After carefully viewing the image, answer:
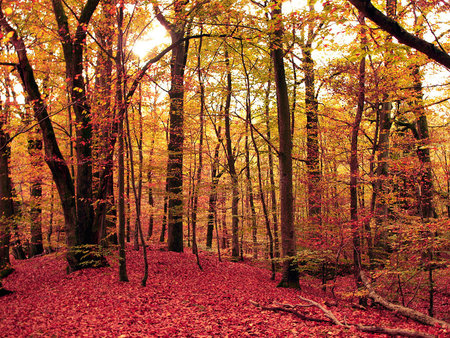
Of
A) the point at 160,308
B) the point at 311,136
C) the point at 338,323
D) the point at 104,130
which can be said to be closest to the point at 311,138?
the point at 311,136

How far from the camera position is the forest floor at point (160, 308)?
554 cm

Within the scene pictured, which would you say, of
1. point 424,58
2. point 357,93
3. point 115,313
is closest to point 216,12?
point 357,93

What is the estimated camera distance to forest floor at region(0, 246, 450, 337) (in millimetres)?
5539

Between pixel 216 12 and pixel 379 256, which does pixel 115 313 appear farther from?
pixel 379 256

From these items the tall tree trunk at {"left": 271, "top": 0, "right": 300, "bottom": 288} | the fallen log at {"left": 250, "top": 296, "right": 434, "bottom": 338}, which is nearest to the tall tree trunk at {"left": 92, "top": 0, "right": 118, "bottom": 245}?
the tall tree trunk at {"left": 271, "top": 0, "right": 300, "bottom": 288}

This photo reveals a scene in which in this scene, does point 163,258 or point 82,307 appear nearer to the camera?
point 82,307

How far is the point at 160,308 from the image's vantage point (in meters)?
7.01

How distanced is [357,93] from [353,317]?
240 inches

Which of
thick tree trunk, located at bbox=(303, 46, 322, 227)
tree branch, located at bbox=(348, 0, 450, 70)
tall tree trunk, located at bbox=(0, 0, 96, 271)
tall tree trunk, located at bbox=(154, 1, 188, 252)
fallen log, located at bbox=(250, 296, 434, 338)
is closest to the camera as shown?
tree branch, located at bbox=(348, 0, 450, 70)

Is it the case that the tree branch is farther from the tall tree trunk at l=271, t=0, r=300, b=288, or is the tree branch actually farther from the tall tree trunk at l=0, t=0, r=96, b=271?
the tall tree trunk at l=0, t=0, r=96, b=271

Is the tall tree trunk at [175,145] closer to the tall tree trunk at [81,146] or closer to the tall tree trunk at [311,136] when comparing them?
the tall tree trunk at [81,146]

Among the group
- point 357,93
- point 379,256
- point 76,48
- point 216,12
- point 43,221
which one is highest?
point 216,12

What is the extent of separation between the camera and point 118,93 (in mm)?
8500

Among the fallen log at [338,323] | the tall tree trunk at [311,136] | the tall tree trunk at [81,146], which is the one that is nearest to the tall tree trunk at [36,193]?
the tall tree trunk at [81,146]
